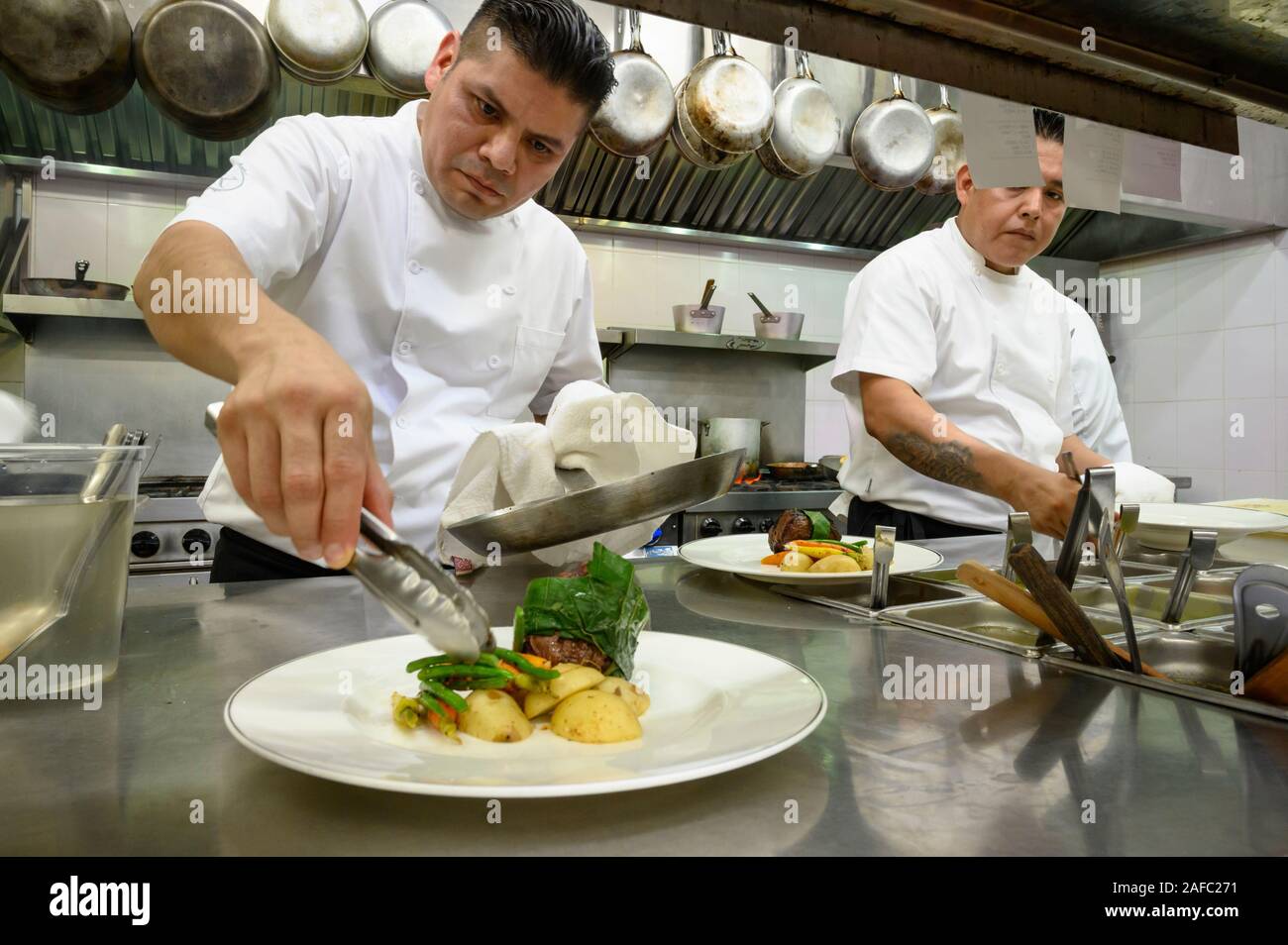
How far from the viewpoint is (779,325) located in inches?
169

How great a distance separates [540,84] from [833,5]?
0.73 m

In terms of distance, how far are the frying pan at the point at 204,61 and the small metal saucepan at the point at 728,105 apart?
156cm

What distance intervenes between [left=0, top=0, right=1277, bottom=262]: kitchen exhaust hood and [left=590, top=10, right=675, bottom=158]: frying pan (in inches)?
14.3

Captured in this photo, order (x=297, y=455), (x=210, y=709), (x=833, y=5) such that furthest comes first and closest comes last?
(x=833, y=5), (x=210, y=709), (x=297, y=455)

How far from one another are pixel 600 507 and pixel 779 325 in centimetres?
331

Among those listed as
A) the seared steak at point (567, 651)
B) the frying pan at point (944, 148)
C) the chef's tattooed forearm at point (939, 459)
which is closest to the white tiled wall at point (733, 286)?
the frying pan at point (944, 148)

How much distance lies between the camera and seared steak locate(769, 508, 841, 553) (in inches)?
63.6

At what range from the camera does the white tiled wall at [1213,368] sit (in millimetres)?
4785

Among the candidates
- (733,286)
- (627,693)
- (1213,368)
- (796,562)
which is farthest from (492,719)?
(1213,368)
